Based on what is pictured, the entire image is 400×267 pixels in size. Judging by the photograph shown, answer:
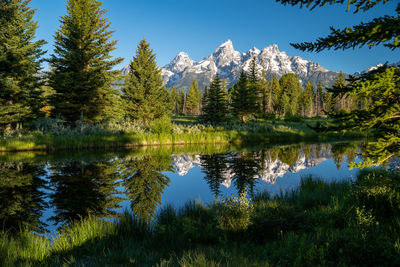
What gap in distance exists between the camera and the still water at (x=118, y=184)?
18.3ft

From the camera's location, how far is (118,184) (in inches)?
314

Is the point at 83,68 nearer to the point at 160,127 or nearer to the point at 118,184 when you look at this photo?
the point at 160,127

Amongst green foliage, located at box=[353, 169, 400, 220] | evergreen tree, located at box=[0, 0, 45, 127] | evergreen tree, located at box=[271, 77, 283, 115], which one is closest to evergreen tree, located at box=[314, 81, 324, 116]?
evergreen tree, located at box=[271, 77, 283, 115]

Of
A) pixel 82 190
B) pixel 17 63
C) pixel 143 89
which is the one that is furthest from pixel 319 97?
pixel 82 190

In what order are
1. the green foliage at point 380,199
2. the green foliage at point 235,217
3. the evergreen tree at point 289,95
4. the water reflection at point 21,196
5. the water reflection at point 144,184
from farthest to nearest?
the evergreen tree at point 289,95 → the water reflection at point 144,184 → the water reflection at point 21,196 → the green foliage at point 380,199 → the green foliage at point 235,217

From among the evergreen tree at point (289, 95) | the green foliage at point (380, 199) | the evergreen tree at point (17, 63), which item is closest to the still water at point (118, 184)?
the green foliage at point (380, 199)

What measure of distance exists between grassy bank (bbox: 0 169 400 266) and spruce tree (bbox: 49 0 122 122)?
19.9 m

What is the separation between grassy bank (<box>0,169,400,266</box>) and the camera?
9.09 ft

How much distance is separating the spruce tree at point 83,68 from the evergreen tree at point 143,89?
17.2ft

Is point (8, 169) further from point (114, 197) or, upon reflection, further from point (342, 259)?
point (342, 259)

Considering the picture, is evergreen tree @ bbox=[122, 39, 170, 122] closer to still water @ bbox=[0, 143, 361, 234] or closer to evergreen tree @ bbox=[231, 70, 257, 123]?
evergreen tree @ bbox=[231, 70, 257, 123]

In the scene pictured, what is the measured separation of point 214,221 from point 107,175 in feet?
19.9

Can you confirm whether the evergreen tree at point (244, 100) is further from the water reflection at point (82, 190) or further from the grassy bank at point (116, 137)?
the water reflection at point (82, 190)

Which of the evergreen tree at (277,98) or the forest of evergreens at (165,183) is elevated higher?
the evergreen tree at (277,98)
